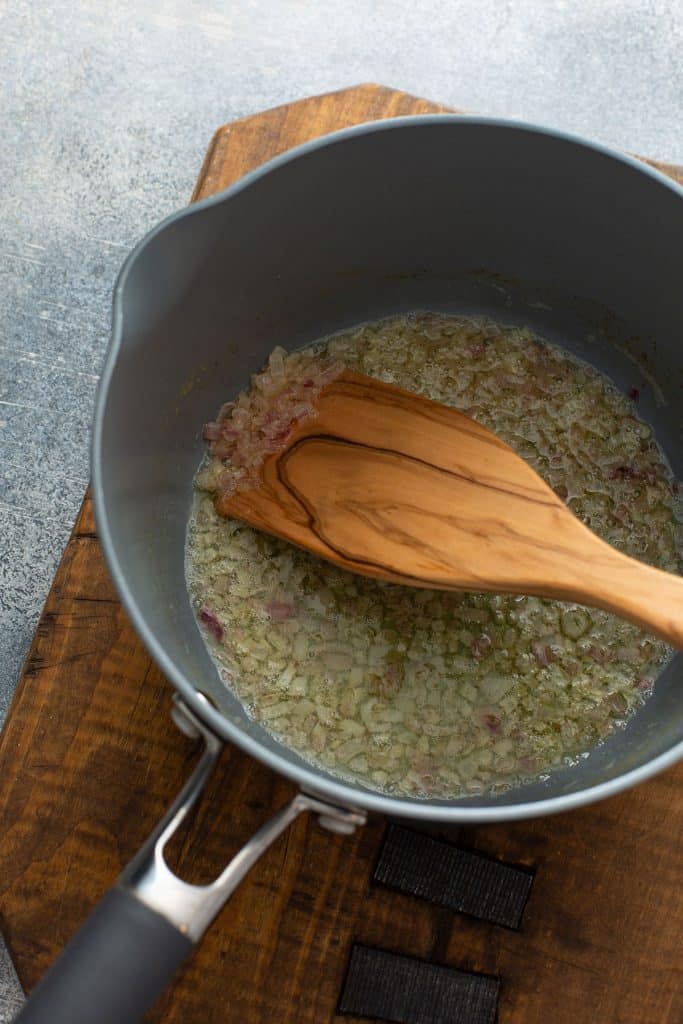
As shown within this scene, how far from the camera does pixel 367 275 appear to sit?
1200 mm

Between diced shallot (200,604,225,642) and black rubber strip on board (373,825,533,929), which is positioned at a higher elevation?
diced shallot (200,604,225,642)

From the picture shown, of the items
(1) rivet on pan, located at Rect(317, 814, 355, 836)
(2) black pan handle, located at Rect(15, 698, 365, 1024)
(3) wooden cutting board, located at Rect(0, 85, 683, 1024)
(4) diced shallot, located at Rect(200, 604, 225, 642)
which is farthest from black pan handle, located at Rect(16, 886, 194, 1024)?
(4) diced shallot, located at Rect(200, 604, 225, 642)

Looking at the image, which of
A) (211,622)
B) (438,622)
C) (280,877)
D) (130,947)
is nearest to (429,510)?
(438,622)

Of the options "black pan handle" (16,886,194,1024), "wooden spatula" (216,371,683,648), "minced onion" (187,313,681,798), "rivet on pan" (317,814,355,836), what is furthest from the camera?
"minced onion" (187,313,681,798)

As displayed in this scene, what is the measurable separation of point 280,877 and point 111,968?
32cm

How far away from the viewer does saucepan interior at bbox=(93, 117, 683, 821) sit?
88cm

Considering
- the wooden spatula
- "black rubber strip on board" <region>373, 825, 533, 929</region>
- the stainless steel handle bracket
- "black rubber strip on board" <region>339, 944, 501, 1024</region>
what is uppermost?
the wooden spatula

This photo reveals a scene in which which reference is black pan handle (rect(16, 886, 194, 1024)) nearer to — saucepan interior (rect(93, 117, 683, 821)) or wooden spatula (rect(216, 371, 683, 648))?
saucepan interior (rect(93, 117, 683, 821))

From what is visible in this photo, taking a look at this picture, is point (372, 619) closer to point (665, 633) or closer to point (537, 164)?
point (665, 633)

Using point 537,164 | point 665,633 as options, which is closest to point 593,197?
point 537,164

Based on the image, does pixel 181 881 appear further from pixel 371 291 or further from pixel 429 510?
pixel 371 291

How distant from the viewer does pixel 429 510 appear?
3.41 ft

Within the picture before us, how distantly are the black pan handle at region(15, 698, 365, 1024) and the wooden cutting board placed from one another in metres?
0.27

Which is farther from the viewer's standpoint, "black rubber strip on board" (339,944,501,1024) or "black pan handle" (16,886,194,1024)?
"black rubber strip on board" (339,944,501,1024)
